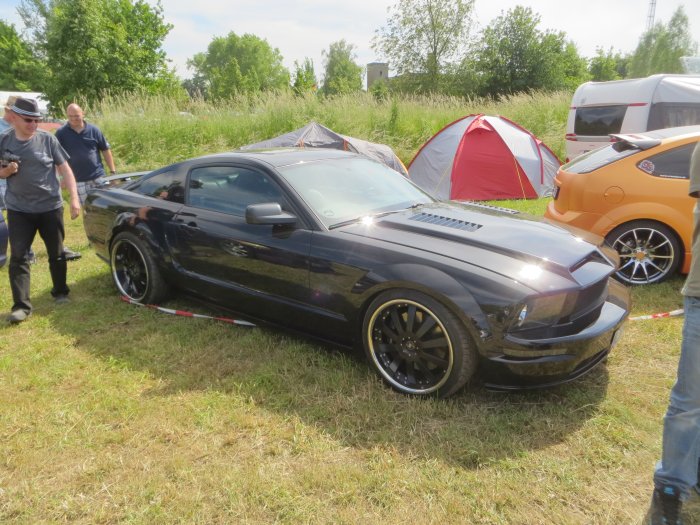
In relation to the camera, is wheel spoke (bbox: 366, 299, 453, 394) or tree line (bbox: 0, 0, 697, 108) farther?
tree line (bbox: 0, 0, 697, 108)

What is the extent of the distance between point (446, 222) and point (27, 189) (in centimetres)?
350

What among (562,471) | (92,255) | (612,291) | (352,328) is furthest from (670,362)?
(92,255)

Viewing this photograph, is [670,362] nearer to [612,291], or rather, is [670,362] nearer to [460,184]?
[612,291]

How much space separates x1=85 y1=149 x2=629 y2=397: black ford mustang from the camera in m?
2.62

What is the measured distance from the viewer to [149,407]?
114 inches

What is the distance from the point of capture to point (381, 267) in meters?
2.92

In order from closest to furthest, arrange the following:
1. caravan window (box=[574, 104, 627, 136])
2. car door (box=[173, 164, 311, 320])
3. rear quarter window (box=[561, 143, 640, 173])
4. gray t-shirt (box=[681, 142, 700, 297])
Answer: gray t-shirt (box=[681, 142, 700, 297]) → car door (box=[173, 164, 311, 320]) → rear quarter window (box=[561, 143, 640, 173]) → caravan window (box=[574, 104, 627, 136])

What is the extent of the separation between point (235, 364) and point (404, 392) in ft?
3.95

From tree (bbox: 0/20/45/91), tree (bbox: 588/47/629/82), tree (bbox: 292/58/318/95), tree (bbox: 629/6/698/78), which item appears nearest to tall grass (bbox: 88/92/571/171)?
tree (bbox: 292/58/318/95)

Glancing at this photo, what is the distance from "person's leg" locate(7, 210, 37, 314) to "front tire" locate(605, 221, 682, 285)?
529 cm

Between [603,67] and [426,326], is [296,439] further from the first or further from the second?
[603,67]

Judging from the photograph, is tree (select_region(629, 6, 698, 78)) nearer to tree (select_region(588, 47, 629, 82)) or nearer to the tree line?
the tree line

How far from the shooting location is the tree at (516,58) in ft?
112

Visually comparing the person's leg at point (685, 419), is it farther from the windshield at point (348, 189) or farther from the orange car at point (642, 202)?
the orange car at point (642, 202)
